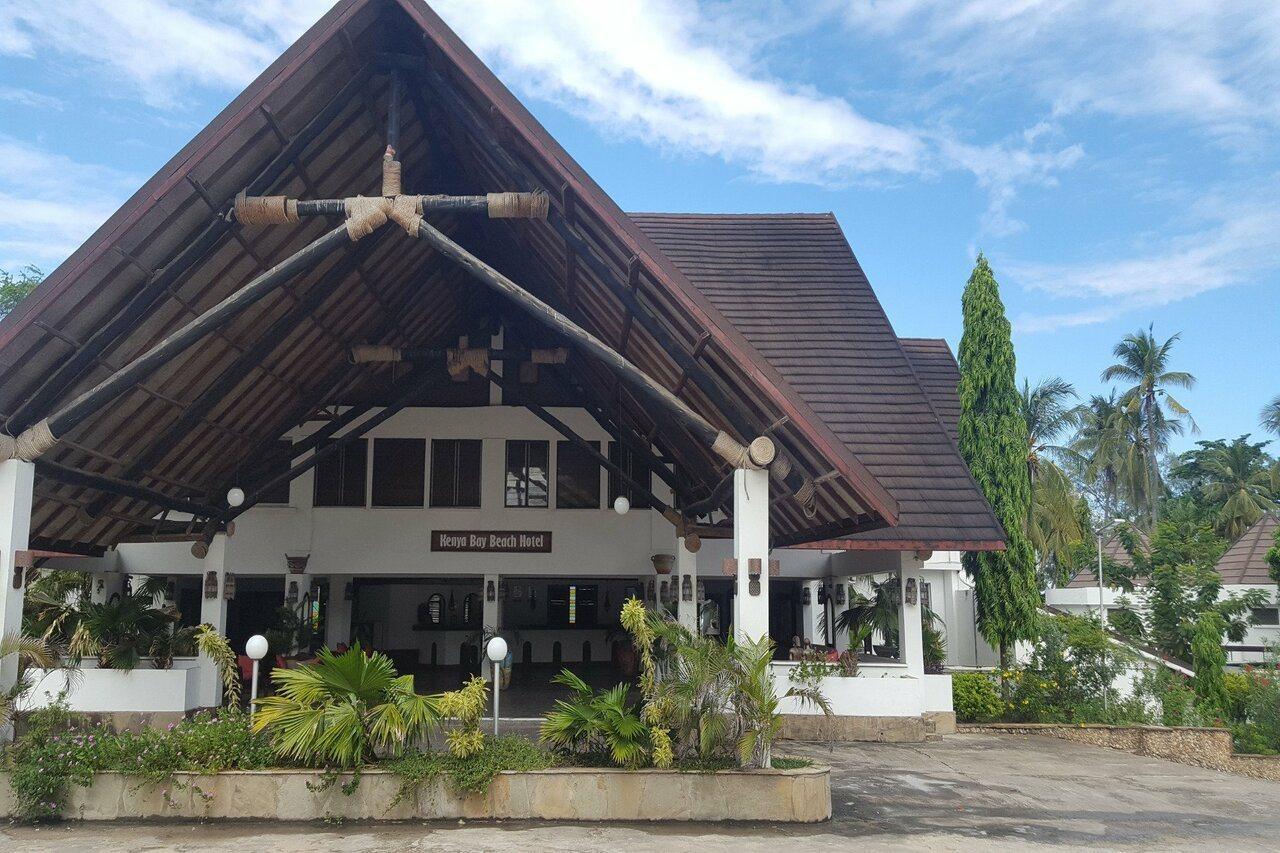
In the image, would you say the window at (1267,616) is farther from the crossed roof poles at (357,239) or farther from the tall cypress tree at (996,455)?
the crossed roof poles at (357,239)

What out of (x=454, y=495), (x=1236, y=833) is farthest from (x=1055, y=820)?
(x=454, y=495)

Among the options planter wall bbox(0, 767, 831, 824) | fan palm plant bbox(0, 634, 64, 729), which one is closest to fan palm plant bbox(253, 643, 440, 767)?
planter wall bbox(0, 767, 831, 824)

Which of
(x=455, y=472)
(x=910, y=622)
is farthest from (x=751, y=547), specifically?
(x=455, y=472)

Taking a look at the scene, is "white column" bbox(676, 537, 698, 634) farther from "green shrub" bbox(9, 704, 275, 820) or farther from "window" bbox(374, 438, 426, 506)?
"green shrub" bbox(9, 704, 275, 820)

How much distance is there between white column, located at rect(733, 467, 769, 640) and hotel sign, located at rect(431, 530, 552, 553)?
887 cm

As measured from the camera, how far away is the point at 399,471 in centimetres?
1831

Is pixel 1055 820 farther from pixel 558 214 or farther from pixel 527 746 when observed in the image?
pixel 558 214

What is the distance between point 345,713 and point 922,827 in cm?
534

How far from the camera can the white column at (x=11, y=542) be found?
951cm

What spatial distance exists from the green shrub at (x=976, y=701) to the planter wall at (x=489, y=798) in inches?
301

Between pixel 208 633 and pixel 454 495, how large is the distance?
8537mm

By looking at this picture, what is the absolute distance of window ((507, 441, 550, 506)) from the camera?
60.3ft

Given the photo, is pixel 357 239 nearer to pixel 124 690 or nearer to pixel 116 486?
pixel 116 486

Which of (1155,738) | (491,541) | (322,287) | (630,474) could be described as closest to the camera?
(322,287)
